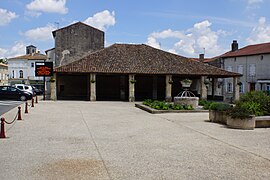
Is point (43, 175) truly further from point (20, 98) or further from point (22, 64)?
point (22, 64)

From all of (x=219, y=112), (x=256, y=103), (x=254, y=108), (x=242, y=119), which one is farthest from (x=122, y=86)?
(x=242, y=119)

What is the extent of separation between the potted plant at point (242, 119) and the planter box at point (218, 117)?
3.88 feet

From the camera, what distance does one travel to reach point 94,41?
135ft

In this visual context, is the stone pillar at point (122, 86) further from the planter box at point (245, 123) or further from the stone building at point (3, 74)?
the stone building at point (3, 74)

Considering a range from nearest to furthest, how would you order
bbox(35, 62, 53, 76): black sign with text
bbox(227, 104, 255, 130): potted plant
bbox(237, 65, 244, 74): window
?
bbox(227, 104, 255, 130): potted plant, bbox(35, 62, 53, 76): black sign with text, bbox(237, 65, 244, 74): window

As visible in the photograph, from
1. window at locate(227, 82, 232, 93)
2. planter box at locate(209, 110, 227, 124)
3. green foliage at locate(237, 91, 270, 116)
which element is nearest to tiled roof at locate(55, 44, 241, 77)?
green foliage at locate(237, 91, 270, 116)

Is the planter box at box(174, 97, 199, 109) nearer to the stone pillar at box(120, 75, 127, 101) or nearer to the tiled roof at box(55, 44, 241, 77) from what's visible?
the tiled roof at box(55, 44, 241, 77)

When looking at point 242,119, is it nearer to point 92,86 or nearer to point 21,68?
point 92,86

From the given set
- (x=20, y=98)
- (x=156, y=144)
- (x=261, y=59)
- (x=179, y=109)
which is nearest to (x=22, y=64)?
(x=20, y=98)

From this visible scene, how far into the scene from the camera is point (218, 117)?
1384 cm

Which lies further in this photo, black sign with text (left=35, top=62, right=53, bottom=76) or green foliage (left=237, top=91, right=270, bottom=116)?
black sign with text (left=35, top=62, right=53, bottom=76)

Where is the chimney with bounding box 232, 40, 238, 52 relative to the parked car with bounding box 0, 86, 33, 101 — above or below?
above

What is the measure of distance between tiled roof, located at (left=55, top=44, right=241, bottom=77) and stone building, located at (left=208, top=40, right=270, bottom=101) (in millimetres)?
8895

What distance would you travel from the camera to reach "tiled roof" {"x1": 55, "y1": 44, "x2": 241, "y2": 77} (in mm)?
29906
